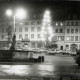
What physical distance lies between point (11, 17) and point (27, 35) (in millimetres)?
6344

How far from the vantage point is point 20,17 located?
139 ft

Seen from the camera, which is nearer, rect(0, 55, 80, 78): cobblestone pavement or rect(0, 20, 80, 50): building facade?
rect(0, 55, 80, 78): cobblestone pavement

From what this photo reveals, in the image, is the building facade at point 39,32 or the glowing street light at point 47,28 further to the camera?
the building facade at point 39,32

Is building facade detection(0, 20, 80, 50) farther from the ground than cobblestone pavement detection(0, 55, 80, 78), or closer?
farther from the ground

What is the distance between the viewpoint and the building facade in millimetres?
40156

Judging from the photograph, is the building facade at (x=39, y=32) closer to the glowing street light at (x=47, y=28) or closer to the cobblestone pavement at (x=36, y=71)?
the glowing street light at (x=47, y=28)

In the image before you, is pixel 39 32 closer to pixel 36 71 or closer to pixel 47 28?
pixel 47 28

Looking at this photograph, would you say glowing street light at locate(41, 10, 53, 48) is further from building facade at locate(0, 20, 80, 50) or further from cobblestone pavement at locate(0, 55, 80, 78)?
cobblestone pavement at locate(0, 55, 80, 78)

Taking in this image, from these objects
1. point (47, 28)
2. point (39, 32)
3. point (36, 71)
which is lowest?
point (36, 71)

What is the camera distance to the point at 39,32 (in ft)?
138

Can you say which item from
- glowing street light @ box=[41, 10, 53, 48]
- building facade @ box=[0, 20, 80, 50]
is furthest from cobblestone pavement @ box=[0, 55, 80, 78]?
building facade @ box=[0, 20, 80, 50]

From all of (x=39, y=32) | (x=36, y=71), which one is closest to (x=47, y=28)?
(x=39, y=32)

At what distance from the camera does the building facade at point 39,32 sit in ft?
132

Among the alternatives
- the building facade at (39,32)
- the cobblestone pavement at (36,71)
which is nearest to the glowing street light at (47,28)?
the building facade at (39,32)
